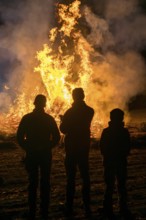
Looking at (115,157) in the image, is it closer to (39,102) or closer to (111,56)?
(39,102)

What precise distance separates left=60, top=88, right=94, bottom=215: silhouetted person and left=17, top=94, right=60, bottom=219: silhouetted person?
429 mm

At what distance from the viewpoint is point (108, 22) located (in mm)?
23078

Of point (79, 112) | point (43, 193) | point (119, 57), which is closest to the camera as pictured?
point (43, 193)

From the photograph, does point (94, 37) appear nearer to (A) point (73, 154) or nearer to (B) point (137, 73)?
(B) point (137, 73)

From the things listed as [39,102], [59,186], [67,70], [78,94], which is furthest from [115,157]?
[67,70]

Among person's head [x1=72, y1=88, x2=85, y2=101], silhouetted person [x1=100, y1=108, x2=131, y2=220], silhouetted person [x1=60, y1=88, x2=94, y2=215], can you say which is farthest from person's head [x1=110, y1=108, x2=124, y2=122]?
Result: person's head [x1=72, y1=88, x2=85, y2=101]

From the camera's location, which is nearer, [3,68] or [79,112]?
[79,112]

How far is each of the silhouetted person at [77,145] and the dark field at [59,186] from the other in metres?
0.40

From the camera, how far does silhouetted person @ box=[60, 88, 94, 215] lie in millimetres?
6547

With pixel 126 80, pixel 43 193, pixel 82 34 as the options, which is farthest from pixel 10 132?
pixel 43 193

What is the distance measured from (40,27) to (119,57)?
18.9 feet

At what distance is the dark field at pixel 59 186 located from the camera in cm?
661

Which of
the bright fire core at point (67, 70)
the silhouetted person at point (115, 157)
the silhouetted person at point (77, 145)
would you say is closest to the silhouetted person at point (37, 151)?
the silhouetted person at point (77, 145)

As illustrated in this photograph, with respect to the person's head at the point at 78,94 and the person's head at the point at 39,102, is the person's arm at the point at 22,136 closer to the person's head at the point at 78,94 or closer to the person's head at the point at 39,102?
the person's head at the point at 39,102
